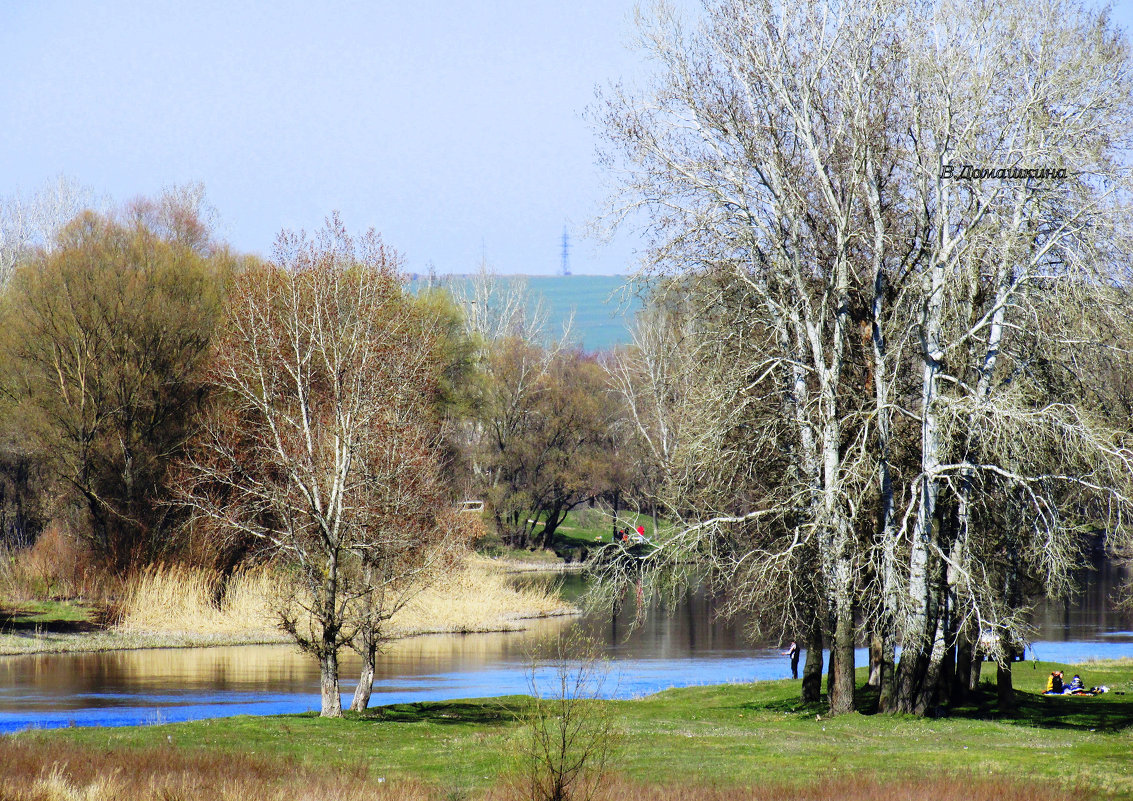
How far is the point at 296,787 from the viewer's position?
13141mm

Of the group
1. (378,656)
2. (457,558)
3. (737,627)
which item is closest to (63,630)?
(378,656)

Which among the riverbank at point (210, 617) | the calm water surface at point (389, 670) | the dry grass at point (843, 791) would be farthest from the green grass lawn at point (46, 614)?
the dry grass at point (843, 791)

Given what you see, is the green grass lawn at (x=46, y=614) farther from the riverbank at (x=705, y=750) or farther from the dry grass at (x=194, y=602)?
the riverbank at (x=705, y=750)

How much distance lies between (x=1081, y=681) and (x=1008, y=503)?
7.30 metres

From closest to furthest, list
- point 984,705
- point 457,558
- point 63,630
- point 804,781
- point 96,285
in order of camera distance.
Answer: point 804,781, point 984,705, point 457,558, point 63,630, point 96,285

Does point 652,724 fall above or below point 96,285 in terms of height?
below

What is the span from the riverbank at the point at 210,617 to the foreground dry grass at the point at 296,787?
66.0 ft

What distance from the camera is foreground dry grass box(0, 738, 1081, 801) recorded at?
41.4ft

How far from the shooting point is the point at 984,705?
23938 millimetres

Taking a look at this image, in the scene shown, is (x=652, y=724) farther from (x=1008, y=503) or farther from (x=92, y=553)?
(x=92, y=553)

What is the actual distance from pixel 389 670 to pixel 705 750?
18438mm

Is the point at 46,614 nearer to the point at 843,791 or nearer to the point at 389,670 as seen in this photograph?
the point at 389,670

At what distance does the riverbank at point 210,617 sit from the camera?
3719 cm

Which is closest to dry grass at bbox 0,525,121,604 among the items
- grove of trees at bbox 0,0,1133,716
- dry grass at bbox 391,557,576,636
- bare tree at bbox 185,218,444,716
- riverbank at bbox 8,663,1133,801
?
dry grass at bbox 391,557,576,636
